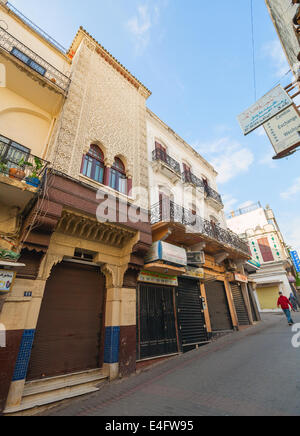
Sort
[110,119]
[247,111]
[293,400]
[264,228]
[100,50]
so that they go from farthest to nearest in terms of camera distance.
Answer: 1. [264,228]
2. [100,50]
3. [110,119]
4. [247,111]
5. [293,400]

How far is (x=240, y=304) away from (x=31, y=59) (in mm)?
17368

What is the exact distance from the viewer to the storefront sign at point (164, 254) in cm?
745

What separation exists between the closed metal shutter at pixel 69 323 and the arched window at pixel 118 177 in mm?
3369

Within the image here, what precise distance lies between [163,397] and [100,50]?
14054 millimetres

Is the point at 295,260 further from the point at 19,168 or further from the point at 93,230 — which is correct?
the point at 19,168

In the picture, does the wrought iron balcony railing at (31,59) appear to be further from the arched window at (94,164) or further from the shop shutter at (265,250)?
the shop shutter at (265,250)

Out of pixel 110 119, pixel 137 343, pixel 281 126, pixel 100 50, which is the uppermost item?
pixel 100 50

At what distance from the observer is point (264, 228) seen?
27.1 metres

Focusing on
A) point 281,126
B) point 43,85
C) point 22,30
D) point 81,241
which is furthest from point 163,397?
point 22,30

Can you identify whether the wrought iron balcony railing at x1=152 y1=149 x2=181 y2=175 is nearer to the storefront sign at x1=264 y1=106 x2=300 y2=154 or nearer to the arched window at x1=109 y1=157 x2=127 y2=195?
the arched window at x1=109 y1=157 x2=127 y2=195

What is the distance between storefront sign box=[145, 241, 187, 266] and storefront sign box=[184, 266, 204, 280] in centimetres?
203

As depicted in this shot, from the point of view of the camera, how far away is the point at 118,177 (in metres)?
8.53

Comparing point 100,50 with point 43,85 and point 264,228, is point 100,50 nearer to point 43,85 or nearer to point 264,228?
point 43,85

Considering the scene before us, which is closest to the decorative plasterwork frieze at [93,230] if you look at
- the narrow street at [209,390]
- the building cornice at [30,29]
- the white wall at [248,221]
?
the narrow street at [209,390]
